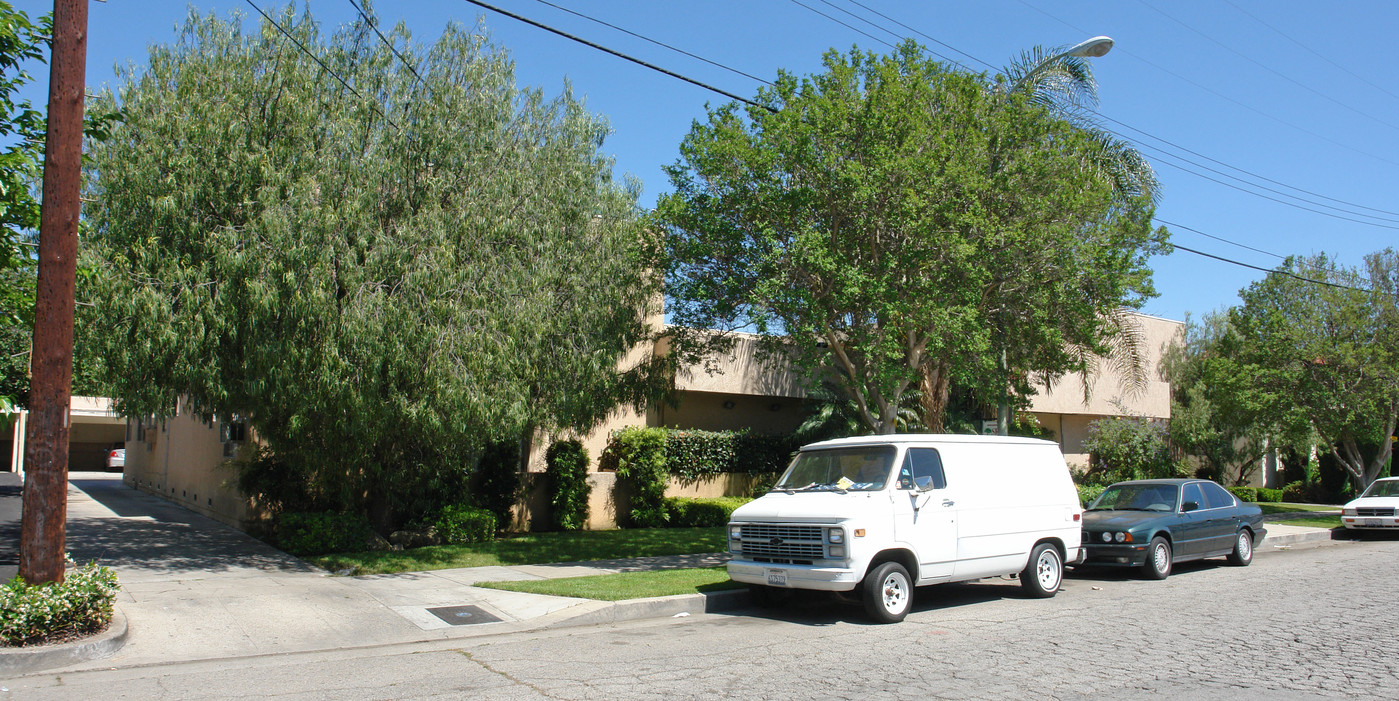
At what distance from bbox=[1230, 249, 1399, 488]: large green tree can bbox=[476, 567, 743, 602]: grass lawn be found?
17443 mm

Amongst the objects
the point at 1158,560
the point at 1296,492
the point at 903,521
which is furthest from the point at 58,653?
the point at 1296,492

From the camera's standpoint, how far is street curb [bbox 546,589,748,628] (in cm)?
966

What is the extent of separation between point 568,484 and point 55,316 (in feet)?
38.0

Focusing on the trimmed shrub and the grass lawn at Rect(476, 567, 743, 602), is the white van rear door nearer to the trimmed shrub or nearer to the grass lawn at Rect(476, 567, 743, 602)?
the grass lawn at Rect(476, 567, 743, 602)

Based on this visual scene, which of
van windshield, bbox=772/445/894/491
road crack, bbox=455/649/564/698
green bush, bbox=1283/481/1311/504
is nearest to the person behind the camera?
road crack, bbox=455/649/564/698

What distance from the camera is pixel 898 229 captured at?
1323 cm

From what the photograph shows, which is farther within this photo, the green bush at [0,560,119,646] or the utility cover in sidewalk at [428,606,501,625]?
the utility cover in sidewalk at [428,606,501,625]

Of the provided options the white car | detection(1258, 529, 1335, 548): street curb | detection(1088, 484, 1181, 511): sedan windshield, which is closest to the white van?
detection(1088, 484, 1181, 511): sedan windshield

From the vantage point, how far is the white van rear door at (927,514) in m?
9.62

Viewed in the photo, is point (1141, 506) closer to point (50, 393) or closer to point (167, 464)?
Answer: point (50, 393)

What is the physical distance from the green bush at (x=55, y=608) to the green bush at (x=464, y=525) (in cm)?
772

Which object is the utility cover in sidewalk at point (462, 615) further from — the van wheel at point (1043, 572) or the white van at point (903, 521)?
the van wheel at point (1043, 572)

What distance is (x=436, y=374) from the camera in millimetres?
11883

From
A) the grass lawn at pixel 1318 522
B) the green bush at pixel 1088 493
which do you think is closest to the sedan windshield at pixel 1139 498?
the green bush at pixel 1088 493
